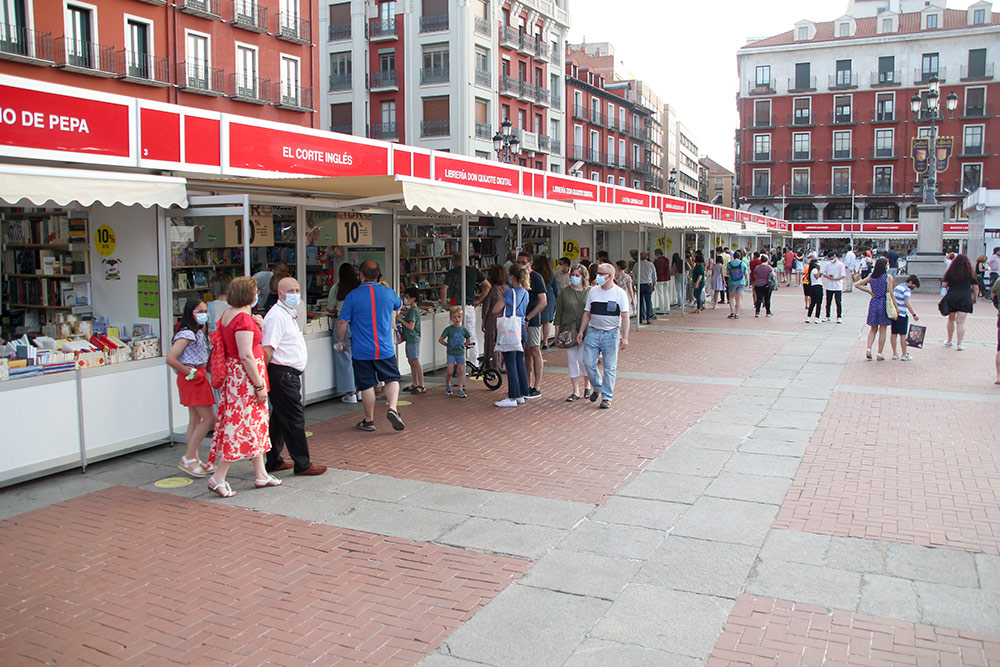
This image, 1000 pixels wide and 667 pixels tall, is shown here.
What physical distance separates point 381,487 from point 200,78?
28.3 metres

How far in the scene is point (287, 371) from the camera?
21.1 feet

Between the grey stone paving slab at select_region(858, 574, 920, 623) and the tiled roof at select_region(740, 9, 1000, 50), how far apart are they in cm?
6818

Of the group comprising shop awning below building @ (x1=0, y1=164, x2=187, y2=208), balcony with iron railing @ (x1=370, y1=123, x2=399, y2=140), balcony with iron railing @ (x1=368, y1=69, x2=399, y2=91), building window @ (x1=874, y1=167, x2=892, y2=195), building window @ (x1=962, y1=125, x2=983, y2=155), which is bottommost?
shop awning below building @ (x1=0, y1=164, x2=187, y2=208)

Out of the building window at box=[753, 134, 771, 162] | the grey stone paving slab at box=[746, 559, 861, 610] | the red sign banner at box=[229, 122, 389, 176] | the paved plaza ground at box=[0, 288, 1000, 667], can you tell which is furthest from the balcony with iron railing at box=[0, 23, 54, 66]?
the building window at box=[753, 134, 771, 162]

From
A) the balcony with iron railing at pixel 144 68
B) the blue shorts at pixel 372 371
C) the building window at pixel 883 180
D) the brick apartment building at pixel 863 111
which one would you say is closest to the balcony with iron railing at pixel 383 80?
the balcony with iron railing at pixel 144 68

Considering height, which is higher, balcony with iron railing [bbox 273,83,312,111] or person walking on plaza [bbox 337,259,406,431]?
balcony with iron railing [bbox 273,83,312,111]

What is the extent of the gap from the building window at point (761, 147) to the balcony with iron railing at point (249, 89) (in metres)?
44.9

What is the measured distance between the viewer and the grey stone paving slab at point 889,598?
13.5 feet

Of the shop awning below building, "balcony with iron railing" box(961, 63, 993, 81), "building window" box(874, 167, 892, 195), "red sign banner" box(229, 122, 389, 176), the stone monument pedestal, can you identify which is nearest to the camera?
the shop awning below building

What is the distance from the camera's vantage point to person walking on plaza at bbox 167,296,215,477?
21.4 ft

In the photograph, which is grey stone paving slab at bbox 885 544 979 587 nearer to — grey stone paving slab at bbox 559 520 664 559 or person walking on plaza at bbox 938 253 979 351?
grey stone paving slab at bbox 559 520 664 559

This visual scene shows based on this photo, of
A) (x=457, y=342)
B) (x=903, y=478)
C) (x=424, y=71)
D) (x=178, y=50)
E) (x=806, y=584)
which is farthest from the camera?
(x=424, y=71)

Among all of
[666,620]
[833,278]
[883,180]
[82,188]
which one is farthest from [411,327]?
[883,180]

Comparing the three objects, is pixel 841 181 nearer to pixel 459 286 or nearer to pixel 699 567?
pixel 459 286
